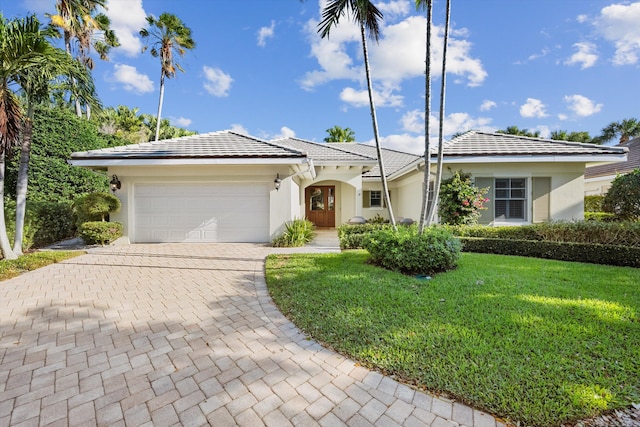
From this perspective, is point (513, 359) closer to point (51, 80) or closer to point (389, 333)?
point (389, 333)

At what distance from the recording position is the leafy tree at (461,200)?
1023 centimetres

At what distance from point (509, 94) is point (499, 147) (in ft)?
13.2

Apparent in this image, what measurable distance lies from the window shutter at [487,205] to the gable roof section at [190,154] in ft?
24.1

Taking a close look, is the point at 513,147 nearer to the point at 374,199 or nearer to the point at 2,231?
the point at 374,199

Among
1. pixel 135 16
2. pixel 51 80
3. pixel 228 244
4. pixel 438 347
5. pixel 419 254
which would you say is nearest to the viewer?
pixel 438 347

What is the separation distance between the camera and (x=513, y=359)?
112 inches

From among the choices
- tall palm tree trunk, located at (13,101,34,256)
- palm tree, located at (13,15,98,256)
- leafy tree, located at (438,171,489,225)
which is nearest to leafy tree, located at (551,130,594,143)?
leafy tree, located at (438,171,489,225)

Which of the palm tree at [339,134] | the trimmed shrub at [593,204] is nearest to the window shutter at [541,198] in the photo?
the trimmed shrub at [593,204]

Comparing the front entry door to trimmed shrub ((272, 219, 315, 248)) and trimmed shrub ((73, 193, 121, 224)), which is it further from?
trimmed shrub ((73, 193, 121, 224))

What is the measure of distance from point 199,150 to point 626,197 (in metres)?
16.4

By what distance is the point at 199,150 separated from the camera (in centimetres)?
1024

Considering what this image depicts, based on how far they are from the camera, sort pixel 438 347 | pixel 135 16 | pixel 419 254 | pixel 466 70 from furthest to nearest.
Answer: pixel 135 16
pixel 466 70
pixel 419 254
pixel 438 347

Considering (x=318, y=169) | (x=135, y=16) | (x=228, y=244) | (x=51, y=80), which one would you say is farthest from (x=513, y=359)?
(x=135, y=16)

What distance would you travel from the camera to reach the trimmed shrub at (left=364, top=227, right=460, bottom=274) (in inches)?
231
